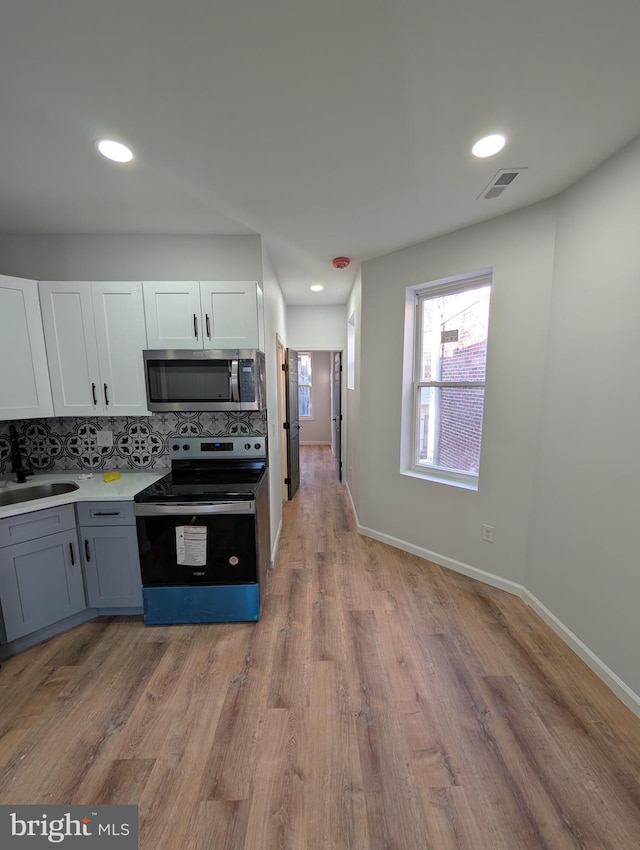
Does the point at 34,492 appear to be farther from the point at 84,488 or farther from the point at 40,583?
the point at 40,583

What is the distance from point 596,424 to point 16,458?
12.4 ft

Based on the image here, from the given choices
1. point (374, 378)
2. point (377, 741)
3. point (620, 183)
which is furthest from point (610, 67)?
point (377, 741)

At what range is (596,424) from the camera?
1674 millimetres

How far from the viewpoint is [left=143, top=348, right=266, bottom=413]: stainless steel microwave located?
2.04m

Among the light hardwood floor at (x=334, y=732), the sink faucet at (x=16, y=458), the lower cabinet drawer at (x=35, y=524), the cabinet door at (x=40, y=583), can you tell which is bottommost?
the light hardwood floor at (x=334, y=732)

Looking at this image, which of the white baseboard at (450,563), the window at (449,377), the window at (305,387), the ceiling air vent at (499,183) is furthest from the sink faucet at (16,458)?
the window at (305,387)

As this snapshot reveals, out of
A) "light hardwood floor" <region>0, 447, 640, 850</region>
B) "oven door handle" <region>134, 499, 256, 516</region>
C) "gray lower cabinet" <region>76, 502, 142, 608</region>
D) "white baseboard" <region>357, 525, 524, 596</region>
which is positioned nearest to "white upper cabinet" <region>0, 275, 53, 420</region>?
"gray lower cabinet" <region>76, 502, 142, 608</region>

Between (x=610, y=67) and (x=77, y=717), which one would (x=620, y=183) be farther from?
(x=77, y=717)

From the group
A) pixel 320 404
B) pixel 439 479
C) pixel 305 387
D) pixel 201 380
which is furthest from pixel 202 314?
pixel 320 404

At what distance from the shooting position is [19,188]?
1.74 meters

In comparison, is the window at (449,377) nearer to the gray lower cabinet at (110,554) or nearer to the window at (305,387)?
the gray lower cabinet at (110,554)

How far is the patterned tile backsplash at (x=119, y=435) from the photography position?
245cm

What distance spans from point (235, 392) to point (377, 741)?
1940mm

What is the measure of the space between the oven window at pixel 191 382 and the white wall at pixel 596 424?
2129mm
